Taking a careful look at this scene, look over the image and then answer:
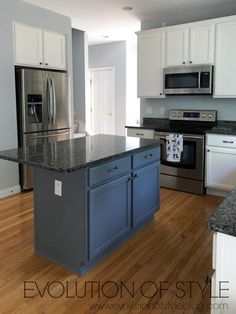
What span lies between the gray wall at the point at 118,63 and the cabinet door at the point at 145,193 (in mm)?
4423

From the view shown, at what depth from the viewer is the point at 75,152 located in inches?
97.7

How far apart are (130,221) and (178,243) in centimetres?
50

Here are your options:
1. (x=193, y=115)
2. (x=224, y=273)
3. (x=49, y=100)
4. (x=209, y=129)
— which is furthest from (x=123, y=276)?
(x=193, y=115)

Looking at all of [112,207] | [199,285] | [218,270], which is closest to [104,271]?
[112,207]

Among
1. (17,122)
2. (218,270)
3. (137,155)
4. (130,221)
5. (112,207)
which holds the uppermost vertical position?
(17,122)

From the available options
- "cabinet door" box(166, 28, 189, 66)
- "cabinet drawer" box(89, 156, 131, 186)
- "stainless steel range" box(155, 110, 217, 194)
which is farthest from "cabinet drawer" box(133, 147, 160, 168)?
"cabinet door" box(166, 28, 189, 66)

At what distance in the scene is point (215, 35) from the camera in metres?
4.20

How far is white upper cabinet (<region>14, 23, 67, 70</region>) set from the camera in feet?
13.5

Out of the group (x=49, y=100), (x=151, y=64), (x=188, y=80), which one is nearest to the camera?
(x=49, y=100)

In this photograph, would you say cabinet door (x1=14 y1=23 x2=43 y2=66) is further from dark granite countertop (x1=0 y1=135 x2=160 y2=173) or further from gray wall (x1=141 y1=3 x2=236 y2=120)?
gray wall (x1=141 y1=3 x2=236 y2=120)

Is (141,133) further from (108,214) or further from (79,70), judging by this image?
(79,70)

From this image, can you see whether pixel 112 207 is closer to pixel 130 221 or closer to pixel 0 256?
pixel 130 221

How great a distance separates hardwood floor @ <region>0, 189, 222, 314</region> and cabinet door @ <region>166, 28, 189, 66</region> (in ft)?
8.25

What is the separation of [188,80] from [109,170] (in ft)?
8.83
